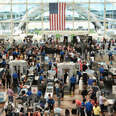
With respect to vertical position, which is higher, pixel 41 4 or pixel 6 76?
pixel 41 4

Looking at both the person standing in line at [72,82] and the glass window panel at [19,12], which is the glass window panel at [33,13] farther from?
the person standing in line at [72,82]

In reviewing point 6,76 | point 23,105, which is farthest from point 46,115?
point 6,76

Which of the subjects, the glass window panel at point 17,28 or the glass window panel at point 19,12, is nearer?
the glass window panel at point 19,12

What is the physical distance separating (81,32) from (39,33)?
390 cm

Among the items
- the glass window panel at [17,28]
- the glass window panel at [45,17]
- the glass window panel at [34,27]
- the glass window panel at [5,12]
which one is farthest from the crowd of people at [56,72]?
the glass window panel at [5,12]

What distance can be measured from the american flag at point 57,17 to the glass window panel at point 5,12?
5593 mm

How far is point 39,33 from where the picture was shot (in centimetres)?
3303

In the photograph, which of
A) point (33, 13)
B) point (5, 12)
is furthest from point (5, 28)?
point (33, 13)

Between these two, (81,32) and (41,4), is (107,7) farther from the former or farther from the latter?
(41,4)

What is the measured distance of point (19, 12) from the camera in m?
33.6

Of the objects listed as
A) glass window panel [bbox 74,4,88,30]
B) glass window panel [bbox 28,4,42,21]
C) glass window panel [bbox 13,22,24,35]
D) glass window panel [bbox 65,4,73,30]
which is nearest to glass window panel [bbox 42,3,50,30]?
glass window panel [bbox 28,4,42,21]

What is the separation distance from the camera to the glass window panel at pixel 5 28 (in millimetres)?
33531

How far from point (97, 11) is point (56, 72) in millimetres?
15401

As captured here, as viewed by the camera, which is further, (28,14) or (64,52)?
(28,14)
